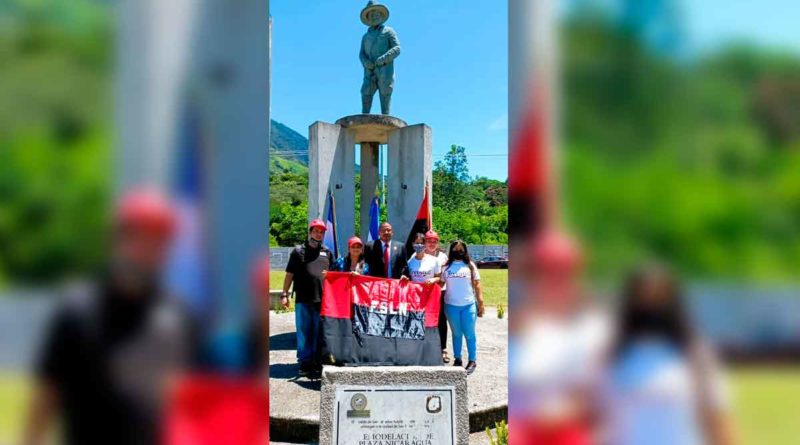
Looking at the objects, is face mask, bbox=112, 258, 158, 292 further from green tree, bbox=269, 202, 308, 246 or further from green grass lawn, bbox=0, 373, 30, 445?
green tree, bbox=269, 202, 308, 246

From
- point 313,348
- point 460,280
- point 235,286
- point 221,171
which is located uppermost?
point 221,171

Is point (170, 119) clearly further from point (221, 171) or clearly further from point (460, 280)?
point (460, 280)

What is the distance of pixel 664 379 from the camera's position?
860mm

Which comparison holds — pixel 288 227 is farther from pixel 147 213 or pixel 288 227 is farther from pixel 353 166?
pixel 147 213

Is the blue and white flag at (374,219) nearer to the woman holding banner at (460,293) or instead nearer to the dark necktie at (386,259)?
the dark necktie at (386,259)

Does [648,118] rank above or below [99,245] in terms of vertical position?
above

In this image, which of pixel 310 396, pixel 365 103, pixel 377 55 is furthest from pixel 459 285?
pixel 377 55

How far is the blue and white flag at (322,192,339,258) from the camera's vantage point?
7.85m

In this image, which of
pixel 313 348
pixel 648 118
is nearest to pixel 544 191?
pixel 648 118

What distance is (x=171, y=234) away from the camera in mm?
901

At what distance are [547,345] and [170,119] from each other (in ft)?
2.82

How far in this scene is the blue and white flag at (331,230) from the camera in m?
7.85

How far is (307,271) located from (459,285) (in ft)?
5.49

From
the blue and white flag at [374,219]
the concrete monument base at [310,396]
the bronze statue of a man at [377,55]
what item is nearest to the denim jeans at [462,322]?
the concrete monument base at [310,396]
